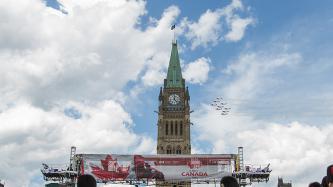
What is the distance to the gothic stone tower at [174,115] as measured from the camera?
101 metres

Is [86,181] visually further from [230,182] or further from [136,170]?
[136,170]

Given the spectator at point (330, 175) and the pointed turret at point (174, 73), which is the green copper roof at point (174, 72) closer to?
the pointed turret at point (174, 73)

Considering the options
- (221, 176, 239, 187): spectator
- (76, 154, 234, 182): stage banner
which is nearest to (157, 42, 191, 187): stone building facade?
(76, 154, 234, 182): stage banner

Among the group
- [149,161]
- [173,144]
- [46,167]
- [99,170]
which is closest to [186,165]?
[149,161]

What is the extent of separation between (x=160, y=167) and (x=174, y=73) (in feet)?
196

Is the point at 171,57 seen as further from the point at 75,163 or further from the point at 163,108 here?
the point at 75,163

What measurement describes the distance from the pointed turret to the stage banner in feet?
187

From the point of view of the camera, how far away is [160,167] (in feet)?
165

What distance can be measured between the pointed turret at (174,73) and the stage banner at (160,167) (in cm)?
5691

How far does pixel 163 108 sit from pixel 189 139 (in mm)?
7806

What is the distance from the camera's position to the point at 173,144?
100625 mm

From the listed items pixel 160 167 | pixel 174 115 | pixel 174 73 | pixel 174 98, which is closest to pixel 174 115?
pixel 174 115

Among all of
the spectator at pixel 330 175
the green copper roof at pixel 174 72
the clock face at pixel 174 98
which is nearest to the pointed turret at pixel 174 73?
the green copper roof at pixel 174 72

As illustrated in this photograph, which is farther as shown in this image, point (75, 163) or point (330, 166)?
point (75, 163)
